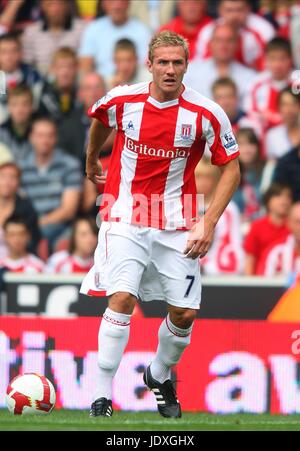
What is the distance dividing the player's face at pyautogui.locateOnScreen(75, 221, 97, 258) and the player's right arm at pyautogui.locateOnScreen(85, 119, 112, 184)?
160 inches

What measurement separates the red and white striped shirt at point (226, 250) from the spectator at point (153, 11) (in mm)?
3090

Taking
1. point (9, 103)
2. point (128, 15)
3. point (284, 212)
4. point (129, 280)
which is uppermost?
point (128, 15)

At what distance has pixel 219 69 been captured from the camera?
1454 centimetres

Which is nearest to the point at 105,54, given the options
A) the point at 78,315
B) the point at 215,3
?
the point at 215,3

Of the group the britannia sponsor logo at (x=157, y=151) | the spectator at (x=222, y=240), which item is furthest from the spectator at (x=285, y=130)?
the britannia sponsor logo at (x=157, y=151)

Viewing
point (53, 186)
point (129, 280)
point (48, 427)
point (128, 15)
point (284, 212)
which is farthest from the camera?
point (128, 15)

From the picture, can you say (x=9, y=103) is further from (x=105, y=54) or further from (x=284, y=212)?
(x=284, y=212)

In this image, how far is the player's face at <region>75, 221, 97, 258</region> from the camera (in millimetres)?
13125

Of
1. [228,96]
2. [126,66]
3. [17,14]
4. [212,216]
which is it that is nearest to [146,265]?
[212,216]

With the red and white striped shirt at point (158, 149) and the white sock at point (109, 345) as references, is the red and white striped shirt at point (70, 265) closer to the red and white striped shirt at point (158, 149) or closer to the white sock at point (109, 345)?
the red and white striped shirt at point (158, 149)

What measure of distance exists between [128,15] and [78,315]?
4799mm

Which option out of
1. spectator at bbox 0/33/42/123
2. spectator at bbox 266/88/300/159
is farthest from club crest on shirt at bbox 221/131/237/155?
spectator at bbox 0/33/42/123

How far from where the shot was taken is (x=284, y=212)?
1315 cm

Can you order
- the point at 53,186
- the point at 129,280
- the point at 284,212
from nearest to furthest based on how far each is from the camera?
the point at 129,280
the point at 284,212
the point at 53,186
